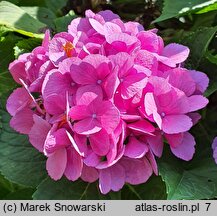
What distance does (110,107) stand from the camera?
0.76 meters

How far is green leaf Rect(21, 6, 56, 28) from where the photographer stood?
1.18m

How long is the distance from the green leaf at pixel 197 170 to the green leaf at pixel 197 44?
0.09 m

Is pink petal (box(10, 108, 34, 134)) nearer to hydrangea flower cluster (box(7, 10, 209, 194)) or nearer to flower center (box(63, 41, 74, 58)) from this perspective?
hydrangea flower cluster (box(7, 10, 209, 194))

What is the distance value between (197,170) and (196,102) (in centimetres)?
12

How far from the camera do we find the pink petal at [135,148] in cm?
76

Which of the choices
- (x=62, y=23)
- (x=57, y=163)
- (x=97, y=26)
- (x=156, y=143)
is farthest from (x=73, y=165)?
(x=62, y=23)

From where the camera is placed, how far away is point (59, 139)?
2.53ft

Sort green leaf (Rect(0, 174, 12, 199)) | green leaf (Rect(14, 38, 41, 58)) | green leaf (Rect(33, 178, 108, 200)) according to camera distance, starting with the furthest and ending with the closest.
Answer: green leaf (Rect(0, 174, 12, 199)), green leaf (Rect(14, 38, 41, 58)), green leaf (Rect(33, 178, 108, 200))

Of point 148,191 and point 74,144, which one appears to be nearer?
point 74,144

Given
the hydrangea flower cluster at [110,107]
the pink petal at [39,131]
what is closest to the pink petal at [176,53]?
the hydrangea flower cluster at [110,107]

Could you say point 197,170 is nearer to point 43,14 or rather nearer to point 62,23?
point 62,23

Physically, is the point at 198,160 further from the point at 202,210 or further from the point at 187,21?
the point at 187,21

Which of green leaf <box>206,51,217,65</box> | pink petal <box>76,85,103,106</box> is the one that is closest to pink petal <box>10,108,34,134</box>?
pink petal <box>76,85,103,106</box>

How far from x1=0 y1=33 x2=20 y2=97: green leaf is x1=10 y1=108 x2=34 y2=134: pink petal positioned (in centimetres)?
23
